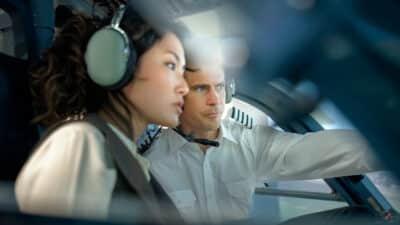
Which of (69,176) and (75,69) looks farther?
(75,69)

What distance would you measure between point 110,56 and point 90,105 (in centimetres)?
20

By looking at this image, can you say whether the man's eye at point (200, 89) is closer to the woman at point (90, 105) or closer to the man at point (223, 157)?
the man at point (223, 157)

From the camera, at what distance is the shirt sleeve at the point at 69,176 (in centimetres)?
82

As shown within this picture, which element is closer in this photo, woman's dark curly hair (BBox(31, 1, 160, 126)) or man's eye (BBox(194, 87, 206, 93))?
woman's dark curly hair (BBox(31, 1, 160, 126))

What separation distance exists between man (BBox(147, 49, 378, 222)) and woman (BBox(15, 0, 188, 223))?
0.22 meters

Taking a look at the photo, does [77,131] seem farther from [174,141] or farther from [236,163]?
[236,163]

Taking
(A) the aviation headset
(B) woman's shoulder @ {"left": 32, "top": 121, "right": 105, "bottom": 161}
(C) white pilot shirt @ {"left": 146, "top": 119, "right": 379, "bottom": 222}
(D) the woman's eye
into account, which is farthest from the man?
A: (B) woman's shoulder @ {"left": 32, "top": 121, "right": 105, "bottom": 161}

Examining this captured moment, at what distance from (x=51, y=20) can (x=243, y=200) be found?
2.84 ft

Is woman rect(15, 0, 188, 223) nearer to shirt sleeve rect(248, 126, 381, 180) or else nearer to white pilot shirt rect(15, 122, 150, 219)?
white pilot shirt rect(15, 122, 150, 219)

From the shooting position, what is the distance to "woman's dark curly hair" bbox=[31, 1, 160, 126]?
1.11 metres

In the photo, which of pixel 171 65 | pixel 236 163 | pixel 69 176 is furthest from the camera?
pixel 236 163

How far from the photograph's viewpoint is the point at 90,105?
3.71 ft

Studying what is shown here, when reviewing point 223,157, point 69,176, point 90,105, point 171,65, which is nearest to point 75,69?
point 90,105

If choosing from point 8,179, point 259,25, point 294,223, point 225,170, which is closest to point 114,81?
point 8,179
